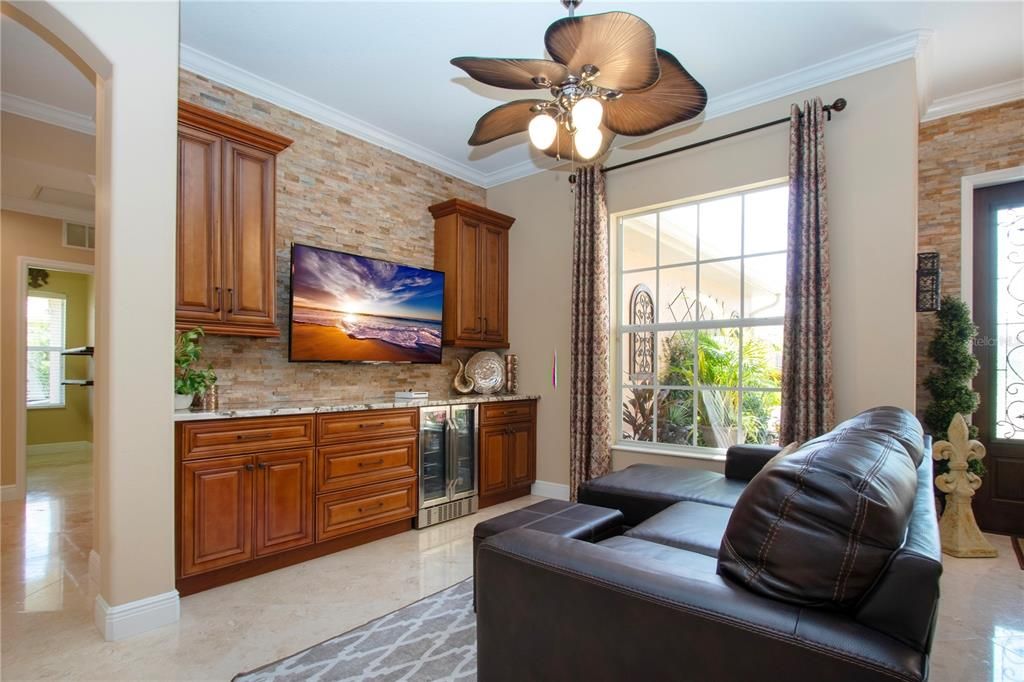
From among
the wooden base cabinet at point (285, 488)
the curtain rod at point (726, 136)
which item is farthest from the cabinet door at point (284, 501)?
the curtain rod at point (726, 136)

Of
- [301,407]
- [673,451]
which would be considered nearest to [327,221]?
[301,407]

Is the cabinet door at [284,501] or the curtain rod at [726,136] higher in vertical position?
the curtain rod at [726,136]

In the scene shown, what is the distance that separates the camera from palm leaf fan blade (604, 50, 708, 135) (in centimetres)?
206

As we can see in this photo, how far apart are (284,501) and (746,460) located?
2745 mm

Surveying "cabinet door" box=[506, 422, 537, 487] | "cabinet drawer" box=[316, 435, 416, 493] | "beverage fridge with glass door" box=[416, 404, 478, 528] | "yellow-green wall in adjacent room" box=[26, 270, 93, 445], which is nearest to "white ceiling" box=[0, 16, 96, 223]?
"cabinet drawer" box=[316, 435, 416, 493]

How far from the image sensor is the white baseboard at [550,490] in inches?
180

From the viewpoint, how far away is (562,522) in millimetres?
2340

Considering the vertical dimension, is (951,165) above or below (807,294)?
above

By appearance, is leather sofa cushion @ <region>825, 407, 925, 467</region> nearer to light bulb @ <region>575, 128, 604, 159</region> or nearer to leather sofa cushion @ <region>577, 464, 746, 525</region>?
leather sofa cushion @ <region>577, 464, 746, 525</region>

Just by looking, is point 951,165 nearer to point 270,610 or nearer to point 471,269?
point 471,269

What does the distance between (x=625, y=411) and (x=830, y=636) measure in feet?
11.2

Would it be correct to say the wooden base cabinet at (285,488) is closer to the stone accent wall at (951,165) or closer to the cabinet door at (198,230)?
the cabinet door at (198,230)

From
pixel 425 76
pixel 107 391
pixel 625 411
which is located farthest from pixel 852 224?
pixel 107 391

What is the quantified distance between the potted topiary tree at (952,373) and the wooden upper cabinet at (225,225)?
438 cm
